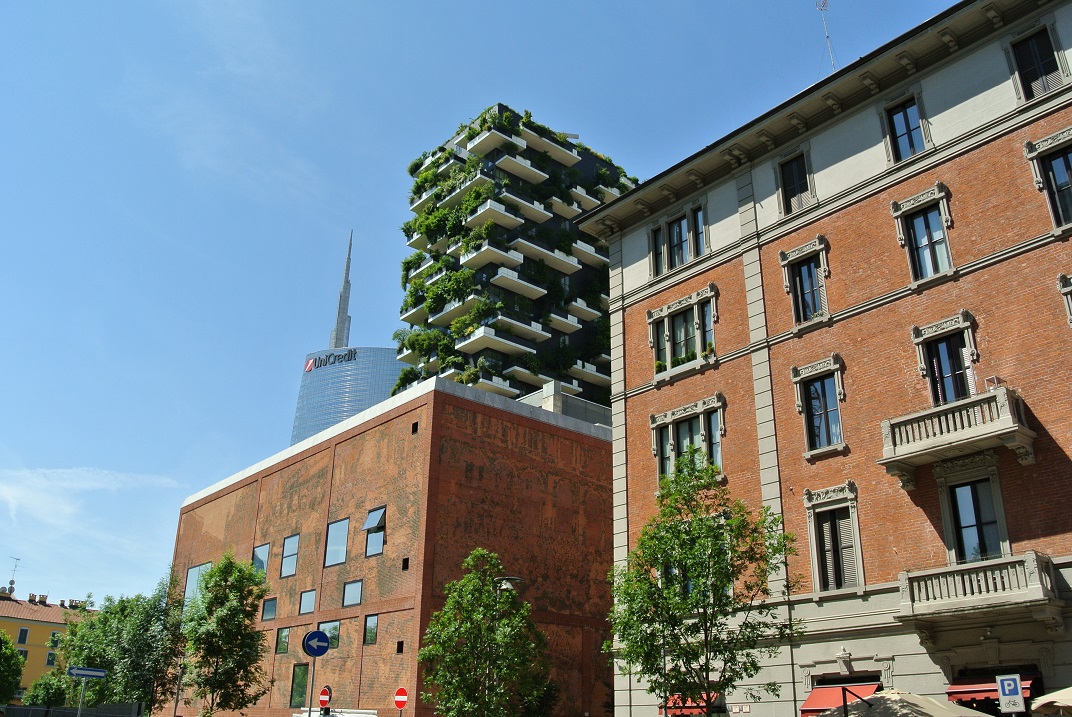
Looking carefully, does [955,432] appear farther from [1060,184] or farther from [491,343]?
[491,343]

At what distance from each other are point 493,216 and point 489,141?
8566 millimetres

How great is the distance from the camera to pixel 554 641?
138 ft

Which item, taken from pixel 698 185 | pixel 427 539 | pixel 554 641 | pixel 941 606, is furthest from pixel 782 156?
pixel 554 641

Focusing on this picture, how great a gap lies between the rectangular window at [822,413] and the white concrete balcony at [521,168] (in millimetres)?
59515

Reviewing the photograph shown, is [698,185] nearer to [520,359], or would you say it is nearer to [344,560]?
[344,560]

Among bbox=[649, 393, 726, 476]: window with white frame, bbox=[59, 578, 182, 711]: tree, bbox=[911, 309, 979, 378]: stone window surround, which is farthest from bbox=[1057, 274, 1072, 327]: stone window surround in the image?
bbox=[59, 578, 182, 711]: tree

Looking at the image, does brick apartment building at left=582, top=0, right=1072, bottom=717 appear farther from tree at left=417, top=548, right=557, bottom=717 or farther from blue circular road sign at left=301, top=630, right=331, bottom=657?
blue circular road sign at left=301, top=630, right=331, bottom=657

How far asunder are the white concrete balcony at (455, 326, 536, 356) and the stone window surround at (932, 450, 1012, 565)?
55.1 m

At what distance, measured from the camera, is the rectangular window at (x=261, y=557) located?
52.1 metres

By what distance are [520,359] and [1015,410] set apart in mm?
57079

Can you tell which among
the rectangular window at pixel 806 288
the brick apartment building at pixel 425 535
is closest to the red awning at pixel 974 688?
the rectangular window at pixel 806 288

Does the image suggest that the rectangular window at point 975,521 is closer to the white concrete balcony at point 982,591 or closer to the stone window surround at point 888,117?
the white concrete balcony at point 982,591

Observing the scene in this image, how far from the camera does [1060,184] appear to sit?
2211 cm

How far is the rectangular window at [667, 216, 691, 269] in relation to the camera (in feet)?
104
